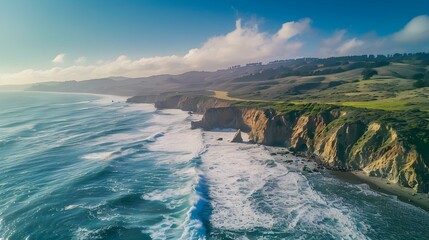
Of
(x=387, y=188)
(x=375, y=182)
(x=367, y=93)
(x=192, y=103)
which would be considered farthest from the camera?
(x=192, y=103)

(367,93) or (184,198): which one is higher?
(367,93)

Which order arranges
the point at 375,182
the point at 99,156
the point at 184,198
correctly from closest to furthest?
the point at 184,198
the point at 375,182
the point at 99,156

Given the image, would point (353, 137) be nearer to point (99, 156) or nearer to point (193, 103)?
point (99, 156)

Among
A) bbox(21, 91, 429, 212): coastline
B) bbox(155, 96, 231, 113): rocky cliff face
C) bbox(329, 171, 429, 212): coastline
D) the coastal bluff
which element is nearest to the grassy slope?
bbox(155, 96, 231, 113): rocky cliff face

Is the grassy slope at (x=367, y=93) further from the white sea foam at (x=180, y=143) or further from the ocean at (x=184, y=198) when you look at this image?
the white sea foam at (x=180, y=143)

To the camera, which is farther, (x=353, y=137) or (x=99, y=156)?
(x=99, y=156)

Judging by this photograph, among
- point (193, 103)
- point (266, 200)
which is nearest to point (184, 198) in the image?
point (266, 200)

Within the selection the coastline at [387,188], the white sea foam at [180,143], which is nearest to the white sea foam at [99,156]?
the white sea foam at [180,143]

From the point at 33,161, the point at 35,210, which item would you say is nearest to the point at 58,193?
the point at 35,210
